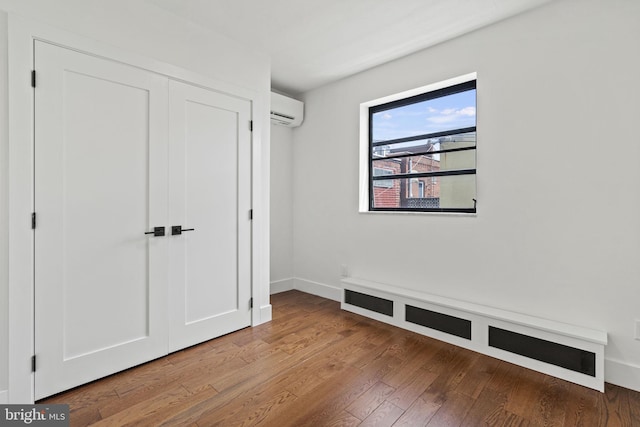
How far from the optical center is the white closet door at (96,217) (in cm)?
187

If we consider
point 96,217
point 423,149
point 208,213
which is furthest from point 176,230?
point 423,149

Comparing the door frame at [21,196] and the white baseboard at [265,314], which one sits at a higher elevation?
the door frame at [21,196]

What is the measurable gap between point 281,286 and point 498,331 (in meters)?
2.64

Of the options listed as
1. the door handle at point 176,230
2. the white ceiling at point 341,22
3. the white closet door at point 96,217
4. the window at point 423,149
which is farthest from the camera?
the window at point 423,149

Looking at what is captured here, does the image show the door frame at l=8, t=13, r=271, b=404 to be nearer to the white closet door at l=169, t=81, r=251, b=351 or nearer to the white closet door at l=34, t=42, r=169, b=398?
the white closet door at l=34, t=42, r=169, b=398

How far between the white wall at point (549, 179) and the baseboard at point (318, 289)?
87 centimetres

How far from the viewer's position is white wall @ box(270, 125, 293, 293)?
414 centimetres

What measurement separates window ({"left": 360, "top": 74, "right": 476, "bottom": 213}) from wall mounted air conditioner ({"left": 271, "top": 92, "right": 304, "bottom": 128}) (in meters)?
0.92

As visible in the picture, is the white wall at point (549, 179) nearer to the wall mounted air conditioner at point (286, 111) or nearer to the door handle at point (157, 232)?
the wall mounted air conditioner at point (286, 111)

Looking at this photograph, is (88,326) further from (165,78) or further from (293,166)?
(293,166)

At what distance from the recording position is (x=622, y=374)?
204 centimetres

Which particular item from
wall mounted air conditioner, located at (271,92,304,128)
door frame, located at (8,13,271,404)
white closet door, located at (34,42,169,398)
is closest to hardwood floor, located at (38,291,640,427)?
white closet door, located at (34,42,169,398)

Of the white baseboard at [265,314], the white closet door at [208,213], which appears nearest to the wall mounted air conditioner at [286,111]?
the white closet door at [208,213]

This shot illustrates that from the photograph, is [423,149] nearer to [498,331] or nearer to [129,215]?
[498,331]
